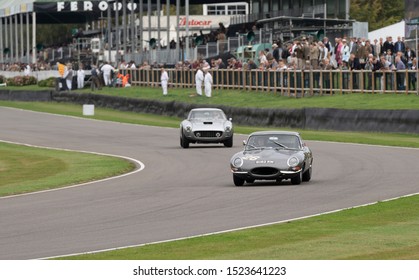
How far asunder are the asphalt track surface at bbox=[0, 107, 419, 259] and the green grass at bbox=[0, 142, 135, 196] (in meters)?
0.87

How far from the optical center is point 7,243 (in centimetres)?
1659

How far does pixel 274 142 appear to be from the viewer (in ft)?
84.1

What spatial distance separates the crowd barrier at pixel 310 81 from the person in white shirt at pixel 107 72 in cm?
802

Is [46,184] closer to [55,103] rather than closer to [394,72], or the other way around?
[394,72]

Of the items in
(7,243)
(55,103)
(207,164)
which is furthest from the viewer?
(55,103)

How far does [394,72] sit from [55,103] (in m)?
30.7

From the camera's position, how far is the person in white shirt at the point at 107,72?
7238cm

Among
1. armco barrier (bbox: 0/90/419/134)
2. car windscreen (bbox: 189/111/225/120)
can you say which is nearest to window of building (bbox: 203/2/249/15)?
armco barrier (bbox: 0/90/419/134)

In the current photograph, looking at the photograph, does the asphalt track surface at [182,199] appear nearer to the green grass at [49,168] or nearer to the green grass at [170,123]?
the green grass at [49,168]

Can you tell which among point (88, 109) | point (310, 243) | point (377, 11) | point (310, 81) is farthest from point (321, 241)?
point (377, 11)

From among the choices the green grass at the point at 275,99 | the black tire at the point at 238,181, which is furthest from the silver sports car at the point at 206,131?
the black tire at the point at 238,181

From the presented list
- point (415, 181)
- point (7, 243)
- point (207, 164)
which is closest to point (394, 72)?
point (207, 164)

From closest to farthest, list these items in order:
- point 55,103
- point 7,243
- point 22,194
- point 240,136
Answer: point 7,243, point 22,194, point 240,136, point 55,103

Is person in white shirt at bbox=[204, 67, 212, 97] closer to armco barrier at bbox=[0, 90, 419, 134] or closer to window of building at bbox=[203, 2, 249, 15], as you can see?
armco barrier at bbox=[0, 90, 419, 134]
